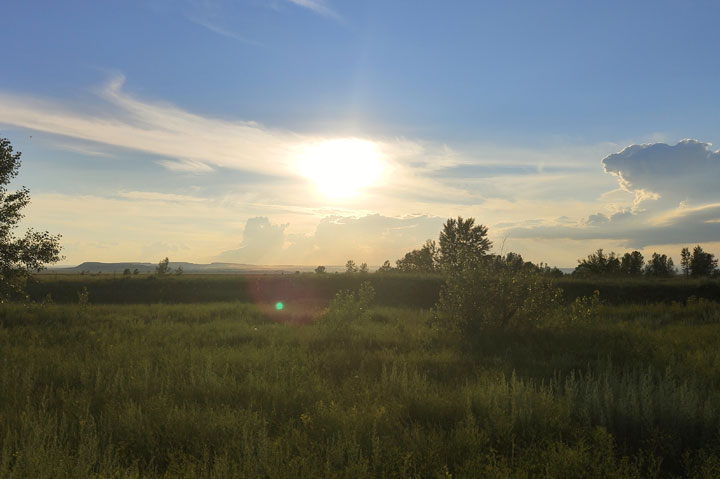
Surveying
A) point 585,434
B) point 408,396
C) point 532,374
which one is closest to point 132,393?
point 408,396

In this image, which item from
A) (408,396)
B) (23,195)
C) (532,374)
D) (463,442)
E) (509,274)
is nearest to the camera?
(463,442)

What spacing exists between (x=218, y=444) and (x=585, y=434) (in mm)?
4383

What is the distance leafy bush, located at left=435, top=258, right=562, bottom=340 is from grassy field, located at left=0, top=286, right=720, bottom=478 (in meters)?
0.83

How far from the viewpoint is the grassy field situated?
439 centimetres

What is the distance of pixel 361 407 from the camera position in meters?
6.09

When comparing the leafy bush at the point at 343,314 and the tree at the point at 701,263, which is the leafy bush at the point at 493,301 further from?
the tree at the point at 701,263

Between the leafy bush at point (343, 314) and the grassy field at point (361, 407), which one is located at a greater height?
the leafy bush at point (343, 314)

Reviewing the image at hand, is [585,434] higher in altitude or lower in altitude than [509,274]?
lower

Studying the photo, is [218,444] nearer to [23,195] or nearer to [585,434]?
[585,434]

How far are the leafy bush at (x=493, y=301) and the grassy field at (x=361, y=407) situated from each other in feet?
2.71

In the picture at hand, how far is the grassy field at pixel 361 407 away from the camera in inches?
173

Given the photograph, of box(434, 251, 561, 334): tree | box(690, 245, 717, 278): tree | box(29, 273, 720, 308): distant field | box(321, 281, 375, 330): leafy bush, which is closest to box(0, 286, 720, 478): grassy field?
box(434, 251, 561, 334): tree

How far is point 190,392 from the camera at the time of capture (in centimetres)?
685

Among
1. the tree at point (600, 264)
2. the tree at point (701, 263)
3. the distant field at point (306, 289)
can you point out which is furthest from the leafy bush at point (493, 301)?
the tree at point (701, 263)
